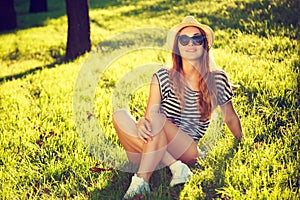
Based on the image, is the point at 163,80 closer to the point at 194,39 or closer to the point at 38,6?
the point at 194,39

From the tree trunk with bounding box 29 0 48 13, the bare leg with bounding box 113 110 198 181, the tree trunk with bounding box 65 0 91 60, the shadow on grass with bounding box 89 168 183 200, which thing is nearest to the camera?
the shadow on grass with bounding box 89 168 183 200

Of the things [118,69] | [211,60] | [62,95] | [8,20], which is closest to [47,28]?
[8,20]

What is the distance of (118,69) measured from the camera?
662cm

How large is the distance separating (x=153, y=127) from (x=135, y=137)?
23 centimetres

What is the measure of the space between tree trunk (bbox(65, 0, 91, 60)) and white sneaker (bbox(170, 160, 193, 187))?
17.3ft

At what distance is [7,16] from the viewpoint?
13047mm

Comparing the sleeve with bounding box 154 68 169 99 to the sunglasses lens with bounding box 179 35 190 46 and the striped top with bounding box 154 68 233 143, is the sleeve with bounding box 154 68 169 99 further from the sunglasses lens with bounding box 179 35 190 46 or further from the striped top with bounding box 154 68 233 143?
the sunglasses lens with bounding box 179 35 190 46

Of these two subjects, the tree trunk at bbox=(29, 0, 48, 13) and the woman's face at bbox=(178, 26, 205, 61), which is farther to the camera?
the tree trunk at bbox=(29, 0, 48, 13)

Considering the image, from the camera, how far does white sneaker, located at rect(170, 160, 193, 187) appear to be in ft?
10.5

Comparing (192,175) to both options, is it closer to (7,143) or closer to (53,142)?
(53,142)

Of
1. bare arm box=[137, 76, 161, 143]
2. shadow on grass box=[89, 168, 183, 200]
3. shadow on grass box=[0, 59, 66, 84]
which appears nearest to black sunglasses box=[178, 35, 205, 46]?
bare arm box=[137, 76, 161, 143]

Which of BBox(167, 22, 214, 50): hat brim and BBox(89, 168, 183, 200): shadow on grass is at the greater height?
BBox(167, 22, 214, 50): hat brim

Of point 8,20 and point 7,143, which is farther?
point 8,20

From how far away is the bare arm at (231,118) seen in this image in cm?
359
